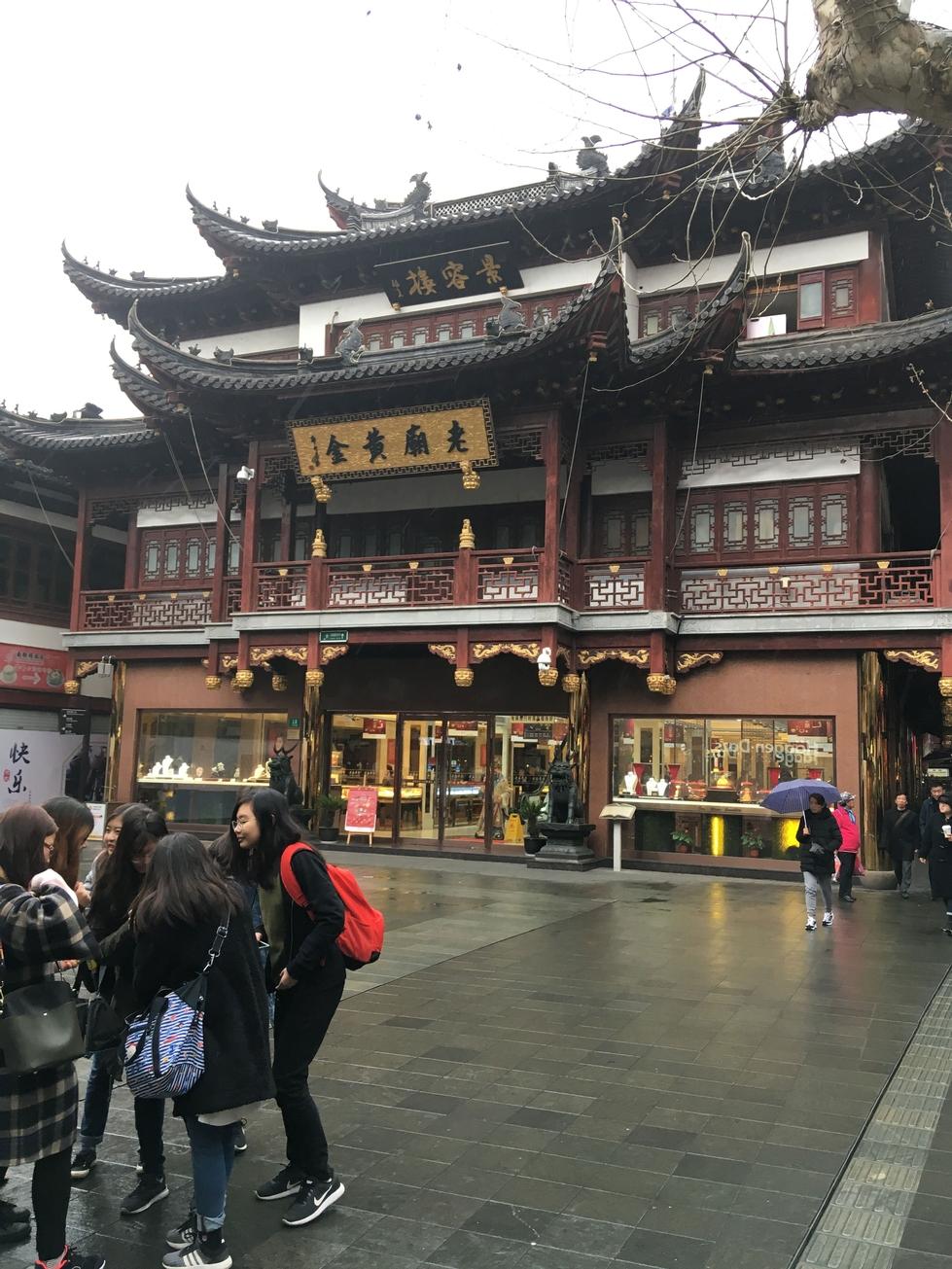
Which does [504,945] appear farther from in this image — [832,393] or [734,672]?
[832,393]

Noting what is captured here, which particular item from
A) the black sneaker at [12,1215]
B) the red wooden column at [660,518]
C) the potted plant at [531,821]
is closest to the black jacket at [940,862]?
the red wooden column at [660,518]

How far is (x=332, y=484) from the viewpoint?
20.9m

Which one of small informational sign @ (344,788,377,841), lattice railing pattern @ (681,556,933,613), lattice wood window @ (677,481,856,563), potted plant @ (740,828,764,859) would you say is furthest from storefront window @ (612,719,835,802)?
small informational sign @ (344,788,377,841)


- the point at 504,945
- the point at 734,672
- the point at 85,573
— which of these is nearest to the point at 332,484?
the point at 85,573

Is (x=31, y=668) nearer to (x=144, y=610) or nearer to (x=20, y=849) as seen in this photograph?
(x=144, y=610)

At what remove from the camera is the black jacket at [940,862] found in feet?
37.1

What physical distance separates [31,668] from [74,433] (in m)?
5.54

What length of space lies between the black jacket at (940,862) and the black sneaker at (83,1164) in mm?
9734

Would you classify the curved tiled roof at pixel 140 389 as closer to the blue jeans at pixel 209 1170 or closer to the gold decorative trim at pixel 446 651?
the gold decorative trim at pixel 446 651

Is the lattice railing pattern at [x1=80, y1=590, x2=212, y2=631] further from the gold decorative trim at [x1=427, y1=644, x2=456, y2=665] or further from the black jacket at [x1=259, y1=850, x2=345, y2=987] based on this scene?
the black jacket at [x1=259, y1=850, x2=345, y2=987]

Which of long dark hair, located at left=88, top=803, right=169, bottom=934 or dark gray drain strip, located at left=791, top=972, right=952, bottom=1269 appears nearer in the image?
dark gray drain strip, located at left=791, top=972, right=952, bottom=1269

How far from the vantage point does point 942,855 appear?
37.4 feet

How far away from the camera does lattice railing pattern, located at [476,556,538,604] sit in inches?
672

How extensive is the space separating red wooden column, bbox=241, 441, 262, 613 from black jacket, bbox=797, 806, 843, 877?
38.0 ft
